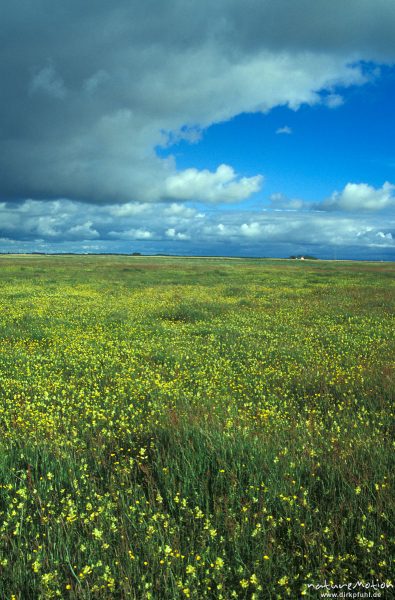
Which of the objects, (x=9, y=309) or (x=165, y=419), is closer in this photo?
(x=165, y=419)

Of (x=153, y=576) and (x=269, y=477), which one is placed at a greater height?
(x=269, y=477)

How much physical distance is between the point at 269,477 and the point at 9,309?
20924mm

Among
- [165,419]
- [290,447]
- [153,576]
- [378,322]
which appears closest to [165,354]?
[165,419]

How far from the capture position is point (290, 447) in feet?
17.9

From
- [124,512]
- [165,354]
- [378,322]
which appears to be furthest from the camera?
[378,322]

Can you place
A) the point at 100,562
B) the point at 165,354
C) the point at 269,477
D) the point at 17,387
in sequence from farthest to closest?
the point at 165,354 < the point at 17,387 < the point at 269,477 < the point at 100,562

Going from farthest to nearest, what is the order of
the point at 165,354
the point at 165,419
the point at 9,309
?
the point at 9,309, the point at 165,354, the point at 165,419

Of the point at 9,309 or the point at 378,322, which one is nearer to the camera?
the point at 378,322

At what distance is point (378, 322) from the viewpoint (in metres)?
18.2

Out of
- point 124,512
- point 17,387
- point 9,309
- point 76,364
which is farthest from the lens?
point 9,309

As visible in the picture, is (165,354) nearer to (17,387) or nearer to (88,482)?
(17,387)

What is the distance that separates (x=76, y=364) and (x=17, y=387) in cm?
208

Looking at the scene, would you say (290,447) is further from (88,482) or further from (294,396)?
(294,396)

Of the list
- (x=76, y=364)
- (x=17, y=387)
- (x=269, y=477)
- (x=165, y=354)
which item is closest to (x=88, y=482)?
(x=269, y=477)
